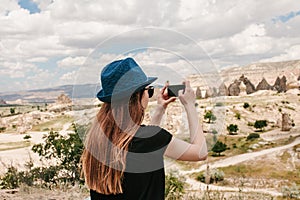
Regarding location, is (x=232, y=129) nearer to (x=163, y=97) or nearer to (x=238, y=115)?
(x=238, y=115)

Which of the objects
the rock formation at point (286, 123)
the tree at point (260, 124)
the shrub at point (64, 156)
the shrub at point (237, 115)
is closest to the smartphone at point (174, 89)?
the shrub at point (64, 156)

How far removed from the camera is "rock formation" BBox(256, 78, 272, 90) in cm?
6912

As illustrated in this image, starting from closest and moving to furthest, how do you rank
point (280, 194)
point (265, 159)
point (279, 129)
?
point (280, 194)
point (265, 159)
point (279, 129)

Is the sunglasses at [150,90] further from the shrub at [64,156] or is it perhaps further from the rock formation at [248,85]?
the rock formation at [248,85]

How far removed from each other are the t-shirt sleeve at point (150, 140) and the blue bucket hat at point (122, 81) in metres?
0.18

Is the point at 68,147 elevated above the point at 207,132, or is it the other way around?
the point at 207,132

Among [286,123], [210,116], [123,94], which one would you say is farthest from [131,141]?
[286,123]

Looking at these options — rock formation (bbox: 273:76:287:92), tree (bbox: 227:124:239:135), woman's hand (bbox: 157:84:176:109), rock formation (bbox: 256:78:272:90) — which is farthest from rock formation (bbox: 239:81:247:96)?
woman's hand (bbox: 157:84:176:109)

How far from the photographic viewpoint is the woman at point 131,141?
1.75 m

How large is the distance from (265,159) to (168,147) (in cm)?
2897

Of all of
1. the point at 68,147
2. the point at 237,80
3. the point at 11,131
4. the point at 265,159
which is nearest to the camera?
the point at 68,147

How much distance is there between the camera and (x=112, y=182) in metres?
1.79

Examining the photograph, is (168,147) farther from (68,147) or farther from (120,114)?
(68,147)

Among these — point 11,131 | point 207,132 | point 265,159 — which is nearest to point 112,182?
point 207,132
